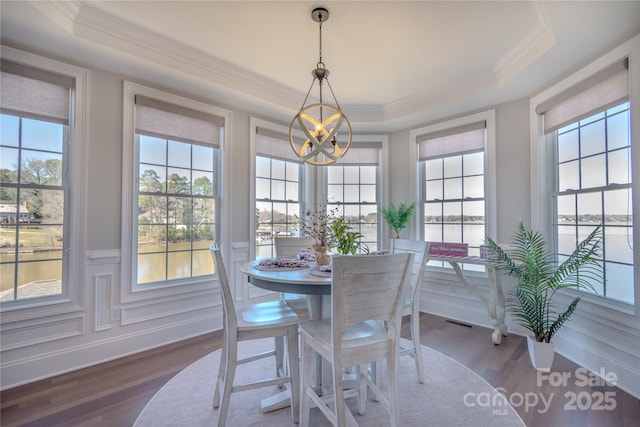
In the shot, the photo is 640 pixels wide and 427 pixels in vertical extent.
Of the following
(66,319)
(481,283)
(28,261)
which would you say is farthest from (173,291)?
(481,283)

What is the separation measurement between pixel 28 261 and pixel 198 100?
220cm

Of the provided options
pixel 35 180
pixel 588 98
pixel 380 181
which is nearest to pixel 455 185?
pixel 380 181

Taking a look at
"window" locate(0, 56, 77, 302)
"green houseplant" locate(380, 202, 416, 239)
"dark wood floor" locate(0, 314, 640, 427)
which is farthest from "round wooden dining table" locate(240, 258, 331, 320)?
"green houseplant" locate(380, 202, 416, 239)

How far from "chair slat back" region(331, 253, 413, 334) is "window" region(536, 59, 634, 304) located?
2.16m

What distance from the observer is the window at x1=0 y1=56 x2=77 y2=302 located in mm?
2297

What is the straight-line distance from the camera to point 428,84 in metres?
3.49

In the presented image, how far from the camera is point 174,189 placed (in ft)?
10.5

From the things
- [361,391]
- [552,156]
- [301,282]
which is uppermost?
[552,156]

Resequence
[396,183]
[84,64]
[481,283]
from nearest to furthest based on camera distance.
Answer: [84,64] → [481,283] → [396,183]

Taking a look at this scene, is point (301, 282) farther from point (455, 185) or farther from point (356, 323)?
point (455, 185)

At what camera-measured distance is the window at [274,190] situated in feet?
13.0

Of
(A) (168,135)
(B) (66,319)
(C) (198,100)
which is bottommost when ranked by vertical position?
(B) (66,319)

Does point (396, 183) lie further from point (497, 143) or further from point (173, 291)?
point (173, 291)

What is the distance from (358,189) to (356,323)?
324cm
